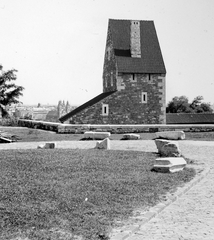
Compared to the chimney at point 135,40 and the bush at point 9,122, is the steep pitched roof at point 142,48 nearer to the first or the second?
the chimney at point 135,40

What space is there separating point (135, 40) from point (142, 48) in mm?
1055

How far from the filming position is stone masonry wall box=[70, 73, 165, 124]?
33312 mm

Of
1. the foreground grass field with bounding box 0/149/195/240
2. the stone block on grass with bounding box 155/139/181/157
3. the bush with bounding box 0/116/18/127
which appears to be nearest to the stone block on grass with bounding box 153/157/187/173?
the foreground grass field with bounding box 0/149/195/240

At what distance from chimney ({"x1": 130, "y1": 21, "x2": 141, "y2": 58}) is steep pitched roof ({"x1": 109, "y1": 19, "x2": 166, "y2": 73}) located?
1.59 feet

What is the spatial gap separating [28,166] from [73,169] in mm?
1244

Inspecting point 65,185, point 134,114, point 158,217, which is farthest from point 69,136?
point 158,217

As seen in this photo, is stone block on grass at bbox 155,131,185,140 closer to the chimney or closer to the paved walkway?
the paved walkway

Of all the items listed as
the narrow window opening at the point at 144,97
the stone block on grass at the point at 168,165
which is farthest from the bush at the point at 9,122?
the stone block on grass at the point at 168,165

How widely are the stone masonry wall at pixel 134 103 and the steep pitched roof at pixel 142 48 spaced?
2.11 feet

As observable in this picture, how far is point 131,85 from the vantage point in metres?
34.4

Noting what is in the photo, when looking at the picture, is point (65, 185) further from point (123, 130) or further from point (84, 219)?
point (123, 130)

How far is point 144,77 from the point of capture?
3472 centimetres

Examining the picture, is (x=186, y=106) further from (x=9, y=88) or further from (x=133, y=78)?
(x=9, y=88)

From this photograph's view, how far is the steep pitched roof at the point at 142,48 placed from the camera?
114 ft
